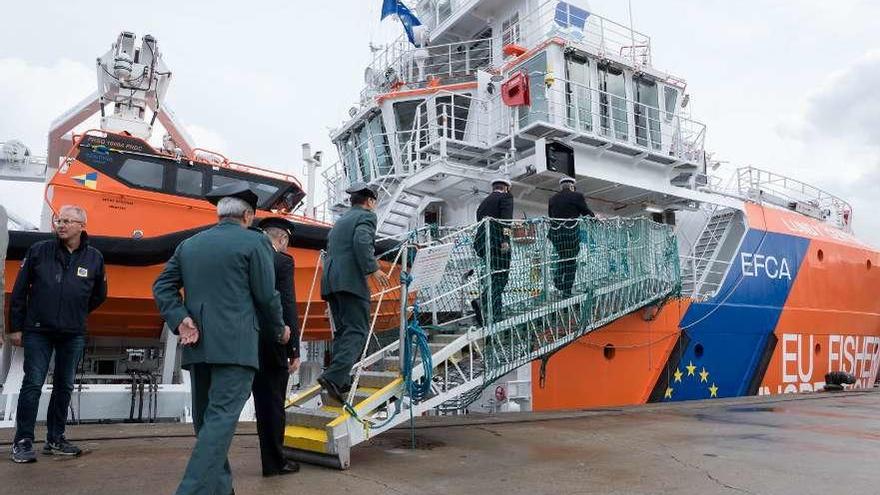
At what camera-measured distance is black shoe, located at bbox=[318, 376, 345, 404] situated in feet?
12.9

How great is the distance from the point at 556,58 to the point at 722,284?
13.8 ft

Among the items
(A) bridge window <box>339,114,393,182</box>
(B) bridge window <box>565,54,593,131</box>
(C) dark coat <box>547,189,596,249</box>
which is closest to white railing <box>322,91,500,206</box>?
(A) bridge window <box>339,114,393,182</box>

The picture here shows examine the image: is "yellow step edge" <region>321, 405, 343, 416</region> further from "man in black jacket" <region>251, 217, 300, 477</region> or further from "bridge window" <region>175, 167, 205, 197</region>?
"bridge window" <region>175, 167, 205, 197</region>

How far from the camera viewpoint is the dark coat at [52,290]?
3.78 m

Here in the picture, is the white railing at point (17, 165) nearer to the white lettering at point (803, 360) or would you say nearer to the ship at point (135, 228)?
the ship at point (135, 228)

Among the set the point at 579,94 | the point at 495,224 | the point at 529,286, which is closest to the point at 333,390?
the point at 495,224

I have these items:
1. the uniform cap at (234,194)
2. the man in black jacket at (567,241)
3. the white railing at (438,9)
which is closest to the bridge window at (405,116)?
the white railing at (438,9)

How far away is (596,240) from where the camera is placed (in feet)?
21.9

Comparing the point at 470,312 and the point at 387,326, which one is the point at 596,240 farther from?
the point at 387,326

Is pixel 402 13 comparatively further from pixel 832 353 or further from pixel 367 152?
pixel 832 353

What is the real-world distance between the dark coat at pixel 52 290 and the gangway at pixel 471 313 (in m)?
1.48

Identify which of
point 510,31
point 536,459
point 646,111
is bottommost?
point 536,459

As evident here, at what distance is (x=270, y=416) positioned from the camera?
3480mm

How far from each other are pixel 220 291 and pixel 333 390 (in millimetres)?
1456
